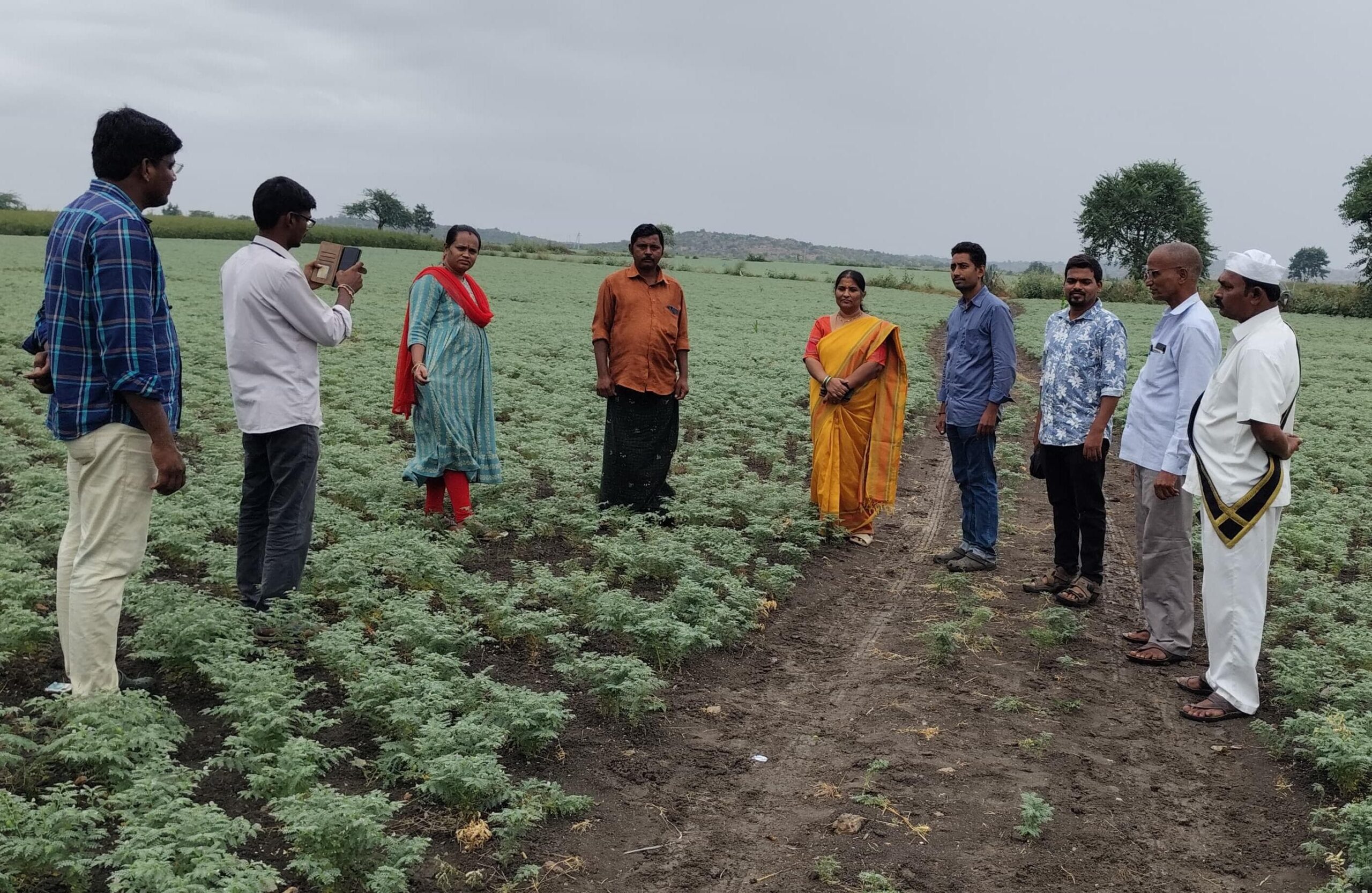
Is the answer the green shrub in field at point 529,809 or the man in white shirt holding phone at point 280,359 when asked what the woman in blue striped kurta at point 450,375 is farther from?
the green shrub in field at point 529,809

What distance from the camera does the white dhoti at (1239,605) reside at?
4.94 m

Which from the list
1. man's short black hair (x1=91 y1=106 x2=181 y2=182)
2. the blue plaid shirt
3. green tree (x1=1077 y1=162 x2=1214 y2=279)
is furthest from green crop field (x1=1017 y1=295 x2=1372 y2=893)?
green tree (x1=1077 y1=162 x2=1214 y2=279)

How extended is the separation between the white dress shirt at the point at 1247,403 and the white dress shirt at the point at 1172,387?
352 millimetres

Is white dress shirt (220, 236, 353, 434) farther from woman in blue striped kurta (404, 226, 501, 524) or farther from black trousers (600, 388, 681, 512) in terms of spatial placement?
black trousers (600, 388, 681, 512)

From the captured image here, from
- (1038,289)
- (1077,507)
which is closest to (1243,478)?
(1077,507)

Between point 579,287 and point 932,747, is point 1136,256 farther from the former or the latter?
point 932,747

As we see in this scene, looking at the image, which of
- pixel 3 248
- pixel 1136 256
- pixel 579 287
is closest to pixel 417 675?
pixel 579 287

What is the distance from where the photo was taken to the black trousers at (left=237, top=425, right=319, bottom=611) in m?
5.21

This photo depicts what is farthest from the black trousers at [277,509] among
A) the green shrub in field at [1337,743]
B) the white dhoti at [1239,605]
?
the green shrub in field at [1337,743]

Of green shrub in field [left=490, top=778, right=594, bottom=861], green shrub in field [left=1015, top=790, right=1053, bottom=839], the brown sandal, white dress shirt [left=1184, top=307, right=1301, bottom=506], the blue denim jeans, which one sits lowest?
green shrub in field [left=490, top=778, right=594, bottom=861]

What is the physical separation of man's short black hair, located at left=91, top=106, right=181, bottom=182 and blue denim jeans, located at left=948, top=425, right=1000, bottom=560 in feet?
17.6

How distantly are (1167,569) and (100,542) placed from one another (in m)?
5.30

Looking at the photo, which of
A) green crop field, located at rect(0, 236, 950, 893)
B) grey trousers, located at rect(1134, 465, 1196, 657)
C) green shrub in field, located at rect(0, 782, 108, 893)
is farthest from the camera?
grey trousers, located at rect(1134, 465, 1196, 657)

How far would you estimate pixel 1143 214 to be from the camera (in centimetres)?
8131
